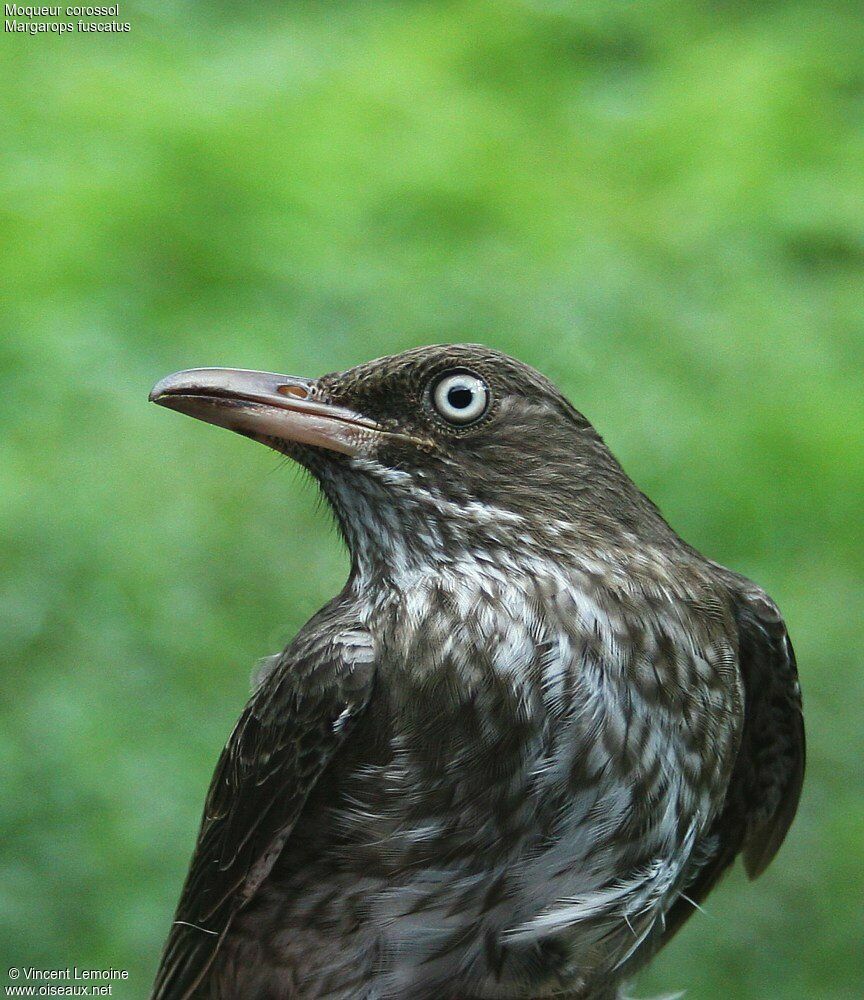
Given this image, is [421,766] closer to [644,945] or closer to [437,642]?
[437,642]

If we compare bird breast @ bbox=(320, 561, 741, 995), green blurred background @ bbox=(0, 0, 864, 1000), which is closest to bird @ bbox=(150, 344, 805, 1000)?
bird breast @ bbox=(320, 561, 741, 995)

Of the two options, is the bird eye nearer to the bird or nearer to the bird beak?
the bird

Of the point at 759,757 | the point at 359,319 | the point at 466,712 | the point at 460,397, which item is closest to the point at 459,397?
the point at 460,397

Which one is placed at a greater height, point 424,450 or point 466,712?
point 424,450

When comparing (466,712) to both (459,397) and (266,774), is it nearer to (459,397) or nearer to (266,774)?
(266,774)

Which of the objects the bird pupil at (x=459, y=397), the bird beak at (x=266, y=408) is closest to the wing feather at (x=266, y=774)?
the bird beak at (x=266, y=408)

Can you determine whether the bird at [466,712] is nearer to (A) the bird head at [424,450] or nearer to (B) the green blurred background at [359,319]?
(A) the bird head at [424,450]

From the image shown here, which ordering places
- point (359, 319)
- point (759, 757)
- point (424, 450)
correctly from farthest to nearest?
point (359, 319)
point (759, 757)
point (424, 450)
